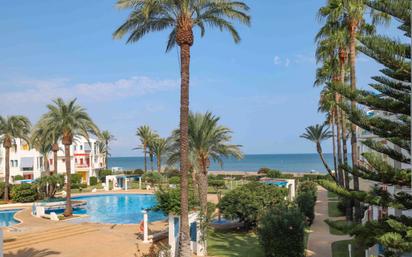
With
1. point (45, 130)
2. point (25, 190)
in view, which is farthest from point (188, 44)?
point (25, 190)

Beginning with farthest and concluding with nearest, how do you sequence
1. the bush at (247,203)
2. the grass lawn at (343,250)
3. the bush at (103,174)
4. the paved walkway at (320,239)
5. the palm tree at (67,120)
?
the bush at (103,174) < the palm tree at (67,120) < the bush at (247,203) < the paved walkway at (320,239) < the grass lawn at (343,250)

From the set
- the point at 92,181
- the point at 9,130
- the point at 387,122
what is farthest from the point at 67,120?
the point at 92,181

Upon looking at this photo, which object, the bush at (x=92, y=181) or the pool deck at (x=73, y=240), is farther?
the bush at (x=92, y=181)

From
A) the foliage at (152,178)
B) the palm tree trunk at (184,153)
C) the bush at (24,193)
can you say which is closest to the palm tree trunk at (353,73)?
the palm tree trunk at (184,153)

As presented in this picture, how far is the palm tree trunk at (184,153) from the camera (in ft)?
43.6

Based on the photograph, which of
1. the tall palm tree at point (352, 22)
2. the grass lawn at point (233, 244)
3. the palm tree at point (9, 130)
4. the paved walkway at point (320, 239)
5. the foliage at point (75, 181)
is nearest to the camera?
the tall palm tree at point (352, 22)

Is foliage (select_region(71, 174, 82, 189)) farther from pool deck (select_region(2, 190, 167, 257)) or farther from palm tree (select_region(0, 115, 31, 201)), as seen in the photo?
pool deck (select_region(2, 190, 167, 257))

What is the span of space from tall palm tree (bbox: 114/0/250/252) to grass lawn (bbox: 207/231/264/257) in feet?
10.8

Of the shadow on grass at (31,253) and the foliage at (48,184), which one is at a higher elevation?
the foliage at (48,184)

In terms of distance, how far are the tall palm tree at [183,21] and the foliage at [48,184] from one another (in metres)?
23.6

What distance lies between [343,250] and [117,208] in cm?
2201

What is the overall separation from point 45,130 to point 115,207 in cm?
1105

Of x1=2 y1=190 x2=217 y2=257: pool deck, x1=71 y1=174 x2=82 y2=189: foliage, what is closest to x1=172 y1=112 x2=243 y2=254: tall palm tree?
x1=2 y1=190 x2=217 y2=257: pool deck

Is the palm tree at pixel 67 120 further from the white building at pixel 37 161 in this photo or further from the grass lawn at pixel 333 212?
the white building at pixel 37 161
